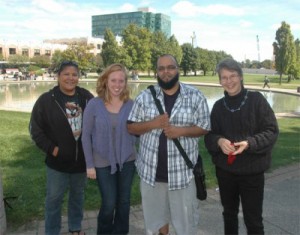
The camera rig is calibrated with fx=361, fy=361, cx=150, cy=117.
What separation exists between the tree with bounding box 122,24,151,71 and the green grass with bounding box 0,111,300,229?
53.9 meters

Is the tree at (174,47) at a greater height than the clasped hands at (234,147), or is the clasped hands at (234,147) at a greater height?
the tree at (174,47)

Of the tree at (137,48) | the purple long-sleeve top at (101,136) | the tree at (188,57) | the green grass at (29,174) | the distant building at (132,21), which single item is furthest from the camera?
the distant building at (132,21)

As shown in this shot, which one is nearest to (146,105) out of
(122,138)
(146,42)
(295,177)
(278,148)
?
(122,138)

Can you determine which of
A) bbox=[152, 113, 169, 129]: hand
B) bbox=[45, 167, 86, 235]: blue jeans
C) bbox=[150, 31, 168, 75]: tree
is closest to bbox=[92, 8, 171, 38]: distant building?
bbox=[150, 31, 168, 75]: tree

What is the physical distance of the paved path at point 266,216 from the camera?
13.5ft

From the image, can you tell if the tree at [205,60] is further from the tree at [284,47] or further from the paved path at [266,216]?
the paved path at [266,216]

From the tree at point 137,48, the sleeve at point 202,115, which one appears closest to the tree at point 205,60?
the tree at point 137,48

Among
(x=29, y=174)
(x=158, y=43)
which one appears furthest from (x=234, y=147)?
(x=158, y=43)

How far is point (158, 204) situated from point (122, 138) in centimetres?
72

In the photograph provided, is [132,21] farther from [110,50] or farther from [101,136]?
[101,136]

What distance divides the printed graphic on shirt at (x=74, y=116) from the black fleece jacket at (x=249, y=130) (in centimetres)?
133

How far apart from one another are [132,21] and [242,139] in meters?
156

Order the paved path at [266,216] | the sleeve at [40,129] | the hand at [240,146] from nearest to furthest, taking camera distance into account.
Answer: the hand at [240,146] < the sleeve at [40,129] < the paved path at [266,216]

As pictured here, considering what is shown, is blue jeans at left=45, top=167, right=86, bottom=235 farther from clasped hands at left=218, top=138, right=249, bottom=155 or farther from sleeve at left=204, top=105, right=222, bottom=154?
clasped hands at left=218, top=138, right=249, bottom=155
